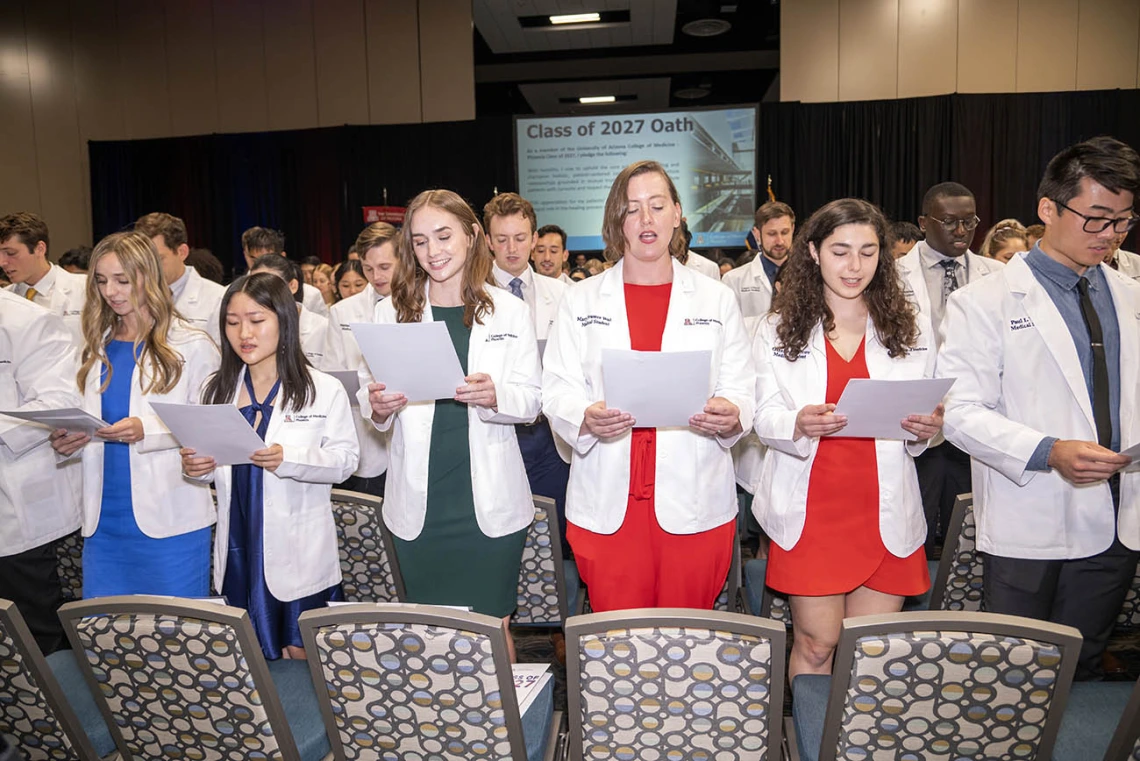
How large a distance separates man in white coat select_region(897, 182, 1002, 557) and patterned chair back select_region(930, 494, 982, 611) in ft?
3.40

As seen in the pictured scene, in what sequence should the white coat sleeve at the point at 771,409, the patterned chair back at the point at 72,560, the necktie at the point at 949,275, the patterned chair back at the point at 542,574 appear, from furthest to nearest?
the necktie at the point at 949,275 → the patterned chair back at the point at 72,560 → the patterned chair back at the point at 542,574 → the white coat sleeve at the point at 771,409

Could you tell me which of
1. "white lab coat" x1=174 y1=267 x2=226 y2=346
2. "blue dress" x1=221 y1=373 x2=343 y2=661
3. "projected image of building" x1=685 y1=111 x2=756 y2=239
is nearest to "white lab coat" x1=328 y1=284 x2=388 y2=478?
"white lab coat" x1=174 y1=267 x2=226 y2=346

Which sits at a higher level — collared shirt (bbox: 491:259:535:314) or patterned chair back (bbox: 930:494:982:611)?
collared shirt (bbox: 491:259:535:314)

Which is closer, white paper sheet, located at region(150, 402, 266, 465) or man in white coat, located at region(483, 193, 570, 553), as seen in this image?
white paper sheet, located at region(150, 402, 266, 465)

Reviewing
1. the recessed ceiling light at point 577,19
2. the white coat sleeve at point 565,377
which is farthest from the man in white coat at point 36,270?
the recessed ceiling light at point 577,19

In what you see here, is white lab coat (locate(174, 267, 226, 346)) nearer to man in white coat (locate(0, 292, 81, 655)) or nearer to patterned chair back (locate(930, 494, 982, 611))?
man in white coat (locate(0, 292, 81, 655))

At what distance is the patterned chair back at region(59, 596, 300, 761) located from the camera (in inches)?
58.1

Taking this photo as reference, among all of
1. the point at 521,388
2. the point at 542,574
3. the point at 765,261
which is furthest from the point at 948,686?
the point at 765,261

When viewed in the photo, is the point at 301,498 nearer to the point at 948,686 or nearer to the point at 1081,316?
the point at 948,686

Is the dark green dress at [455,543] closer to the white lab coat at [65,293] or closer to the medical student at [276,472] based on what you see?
the medical student at [276,472]

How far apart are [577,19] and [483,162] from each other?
8.03 ft

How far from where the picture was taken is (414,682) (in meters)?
1.45

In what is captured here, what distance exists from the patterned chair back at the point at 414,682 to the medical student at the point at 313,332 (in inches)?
104

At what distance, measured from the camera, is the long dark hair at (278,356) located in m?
2.31
